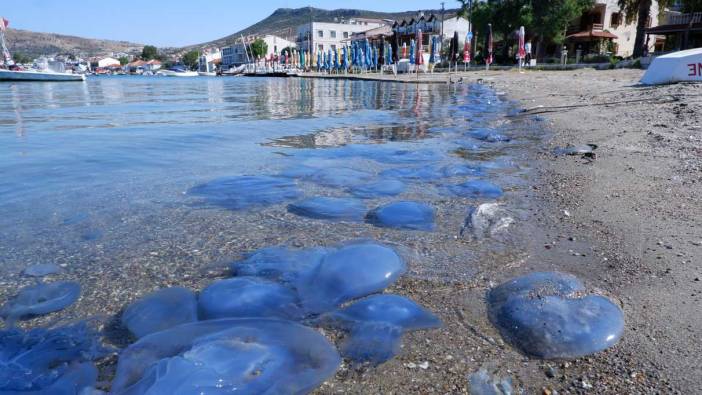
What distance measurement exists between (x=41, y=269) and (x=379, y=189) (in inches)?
106

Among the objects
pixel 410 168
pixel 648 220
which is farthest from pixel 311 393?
pixel 410 168

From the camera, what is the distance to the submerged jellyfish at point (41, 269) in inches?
105

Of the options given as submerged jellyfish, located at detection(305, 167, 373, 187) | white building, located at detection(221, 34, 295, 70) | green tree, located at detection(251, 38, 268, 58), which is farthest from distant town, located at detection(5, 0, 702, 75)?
white building, located at detection(221, 34, 295, 70)

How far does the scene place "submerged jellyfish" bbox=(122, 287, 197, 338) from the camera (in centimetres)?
206

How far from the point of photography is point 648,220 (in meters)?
3.17

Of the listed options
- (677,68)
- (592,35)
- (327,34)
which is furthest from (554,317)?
(327,34)

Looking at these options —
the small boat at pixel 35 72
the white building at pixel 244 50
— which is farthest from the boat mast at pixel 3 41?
the white building at pixel 244 50

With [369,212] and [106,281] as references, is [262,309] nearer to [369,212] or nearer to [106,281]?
[106,281]

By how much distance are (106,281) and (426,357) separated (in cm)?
187

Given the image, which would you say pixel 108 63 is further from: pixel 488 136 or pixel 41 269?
pixel 41 269

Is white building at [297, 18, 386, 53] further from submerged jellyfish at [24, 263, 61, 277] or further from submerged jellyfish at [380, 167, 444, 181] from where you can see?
submerged jellyfish at [24, 263, 61, 277]

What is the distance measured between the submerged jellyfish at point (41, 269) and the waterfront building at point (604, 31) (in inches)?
1673

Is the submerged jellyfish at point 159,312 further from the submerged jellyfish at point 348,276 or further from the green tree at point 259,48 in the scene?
the green tree at point 259,48

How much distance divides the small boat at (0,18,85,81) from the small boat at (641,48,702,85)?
43642mm
